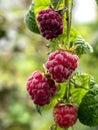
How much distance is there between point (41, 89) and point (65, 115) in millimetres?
121

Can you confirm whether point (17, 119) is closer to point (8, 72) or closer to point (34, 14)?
point (8, 72)

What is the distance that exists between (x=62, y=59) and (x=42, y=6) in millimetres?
266

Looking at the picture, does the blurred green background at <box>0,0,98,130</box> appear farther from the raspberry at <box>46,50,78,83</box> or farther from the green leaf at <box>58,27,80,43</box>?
the raspberry at <box>46,50,78,83</box>

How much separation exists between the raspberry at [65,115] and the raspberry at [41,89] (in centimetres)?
8

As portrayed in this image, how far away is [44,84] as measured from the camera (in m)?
1.38

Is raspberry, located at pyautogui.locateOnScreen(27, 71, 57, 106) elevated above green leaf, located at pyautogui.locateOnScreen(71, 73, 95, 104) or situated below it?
above

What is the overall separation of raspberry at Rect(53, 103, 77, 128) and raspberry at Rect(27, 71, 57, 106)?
80 mm

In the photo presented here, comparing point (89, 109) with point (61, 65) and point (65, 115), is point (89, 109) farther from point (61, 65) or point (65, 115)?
point (61, 65)

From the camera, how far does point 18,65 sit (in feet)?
14.8

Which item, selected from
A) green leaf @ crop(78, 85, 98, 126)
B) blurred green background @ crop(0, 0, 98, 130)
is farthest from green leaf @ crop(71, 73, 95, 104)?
blurred green background @ crop(0, 0, 98, 130)

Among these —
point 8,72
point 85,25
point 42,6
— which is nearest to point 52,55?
point 42,6

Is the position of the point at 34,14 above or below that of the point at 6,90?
above

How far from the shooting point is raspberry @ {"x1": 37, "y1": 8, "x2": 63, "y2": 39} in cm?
137

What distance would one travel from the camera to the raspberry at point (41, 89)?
136 cm
